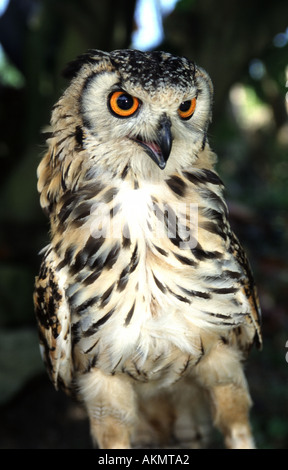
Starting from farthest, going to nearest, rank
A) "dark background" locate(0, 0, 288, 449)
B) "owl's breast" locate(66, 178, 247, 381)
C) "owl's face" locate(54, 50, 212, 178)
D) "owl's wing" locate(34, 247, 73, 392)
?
"dark background" locate(0, 0, 288, 449) < "owl's wing" locate(34, 247, 73, 392) < "owl's breast" locate(66, 178, 247, 381) < "owl's face" locate(54, 50, 212, 178)

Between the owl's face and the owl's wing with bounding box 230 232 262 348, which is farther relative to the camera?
the owl's wing with bounding box 230 232 262 348

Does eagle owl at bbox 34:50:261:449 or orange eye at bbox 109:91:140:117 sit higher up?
orange eye at bbox 109:91:140:117

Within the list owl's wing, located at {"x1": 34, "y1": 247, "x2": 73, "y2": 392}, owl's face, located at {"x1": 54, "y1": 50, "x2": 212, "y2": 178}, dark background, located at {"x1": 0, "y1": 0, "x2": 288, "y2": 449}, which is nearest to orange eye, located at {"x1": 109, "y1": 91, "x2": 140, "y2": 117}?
owl's face, located at {"x1": 54, "y1": 50, "x2": 212, "y2": 178}

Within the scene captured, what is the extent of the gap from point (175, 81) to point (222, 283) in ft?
2.16

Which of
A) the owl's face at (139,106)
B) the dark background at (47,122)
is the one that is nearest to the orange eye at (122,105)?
the owl's face at (139,106)

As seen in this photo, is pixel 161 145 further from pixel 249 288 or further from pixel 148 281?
pixel 249 288

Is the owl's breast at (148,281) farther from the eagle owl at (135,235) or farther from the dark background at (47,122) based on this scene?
the dark background at (47,122)

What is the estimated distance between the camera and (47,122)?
378 cm

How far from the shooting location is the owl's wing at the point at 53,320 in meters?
1.72

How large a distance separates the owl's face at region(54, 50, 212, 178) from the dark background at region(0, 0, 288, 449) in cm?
143

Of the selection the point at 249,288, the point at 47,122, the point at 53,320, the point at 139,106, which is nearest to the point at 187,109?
the point at 139,106

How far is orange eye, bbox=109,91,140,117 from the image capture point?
4.86 feet

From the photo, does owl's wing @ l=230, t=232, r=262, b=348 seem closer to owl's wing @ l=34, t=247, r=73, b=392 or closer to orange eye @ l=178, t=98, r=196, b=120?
orange eye @ l=178, t=98, r=196, b=120

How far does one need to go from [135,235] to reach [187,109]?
0.40m
